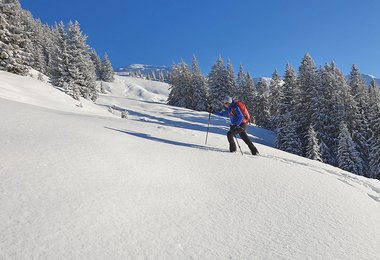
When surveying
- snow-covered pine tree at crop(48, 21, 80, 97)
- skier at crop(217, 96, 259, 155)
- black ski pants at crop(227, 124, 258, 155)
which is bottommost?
black ski pants at crop(227, 124, 258, 155)

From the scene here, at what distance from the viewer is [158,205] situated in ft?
15.0

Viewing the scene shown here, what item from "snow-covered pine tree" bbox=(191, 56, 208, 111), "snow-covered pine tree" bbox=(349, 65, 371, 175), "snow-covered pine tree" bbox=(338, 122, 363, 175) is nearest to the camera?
"snow-covered pine tree" bbox=(338, 122, 363, 175)

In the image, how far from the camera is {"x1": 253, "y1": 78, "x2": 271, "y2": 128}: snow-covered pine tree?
61.4 metres

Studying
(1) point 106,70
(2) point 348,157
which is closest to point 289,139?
(2) point 348,157

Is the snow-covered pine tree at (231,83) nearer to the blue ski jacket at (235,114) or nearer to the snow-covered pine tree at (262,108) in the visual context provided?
the snow-covered pine tree at (262,108)

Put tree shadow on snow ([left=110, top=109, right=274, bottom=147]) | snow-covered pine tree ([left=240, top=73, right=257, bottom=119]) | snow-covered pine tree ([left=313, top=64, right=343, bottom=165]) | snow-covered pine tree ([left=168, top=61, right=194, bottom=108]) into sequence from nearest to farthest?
snow-covered pine tree ([left=313, top=64, right=343, bottom=165]) → tree shadow on snow ([left=110, top=109, right=274, bottom=147]) → snow-covered pine tree ([left=240, top=73, right=257, bottom=119]) → snow-covered pine tree ([left=168, top=61, right=194, bottom=108])

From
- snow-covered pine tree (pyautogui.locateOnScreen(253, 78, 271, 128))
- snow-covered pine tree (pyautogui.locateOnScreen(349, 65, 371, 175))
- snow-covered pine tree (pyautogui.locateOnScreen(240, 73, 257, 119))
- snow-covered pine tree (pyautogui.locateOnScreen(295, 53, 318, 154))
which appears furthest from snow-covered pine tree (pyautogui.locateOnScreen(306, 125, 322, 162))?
snow-covered pine tree (pyautogui.locateOnScreen(240, 73, 257, 119))

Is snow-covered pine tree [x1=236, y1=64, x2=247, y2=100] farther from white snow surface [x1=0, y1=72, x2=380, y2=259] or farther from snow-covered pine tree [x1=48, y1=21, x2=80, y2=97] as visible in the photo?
white snow surface [x1=0, y1=72, x2=380, y2=259]

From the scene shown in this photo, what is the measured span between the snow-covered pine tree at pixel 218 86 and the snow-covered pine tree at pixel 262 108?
716 centimetres

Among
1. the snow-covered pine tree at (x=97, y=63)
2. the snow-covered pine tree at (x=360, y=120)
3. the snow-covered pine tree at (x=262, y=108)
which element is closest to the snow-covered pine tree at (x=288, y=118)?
the snow-covered pine tree at (x=360, y=120)

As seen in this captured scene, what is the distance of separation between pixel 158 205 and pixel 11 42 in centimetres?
2867

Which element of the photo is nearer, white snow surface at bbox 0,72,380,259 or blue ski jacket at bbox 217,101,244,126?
white snow surface at bbox 0,72,380,259

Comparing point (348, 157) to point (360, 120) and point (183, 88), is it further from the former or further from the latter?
point (183, 88)

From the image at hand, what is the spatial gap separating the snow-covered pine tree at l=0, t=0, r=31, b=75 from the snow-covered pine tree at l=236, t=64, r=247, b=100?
4613cm
